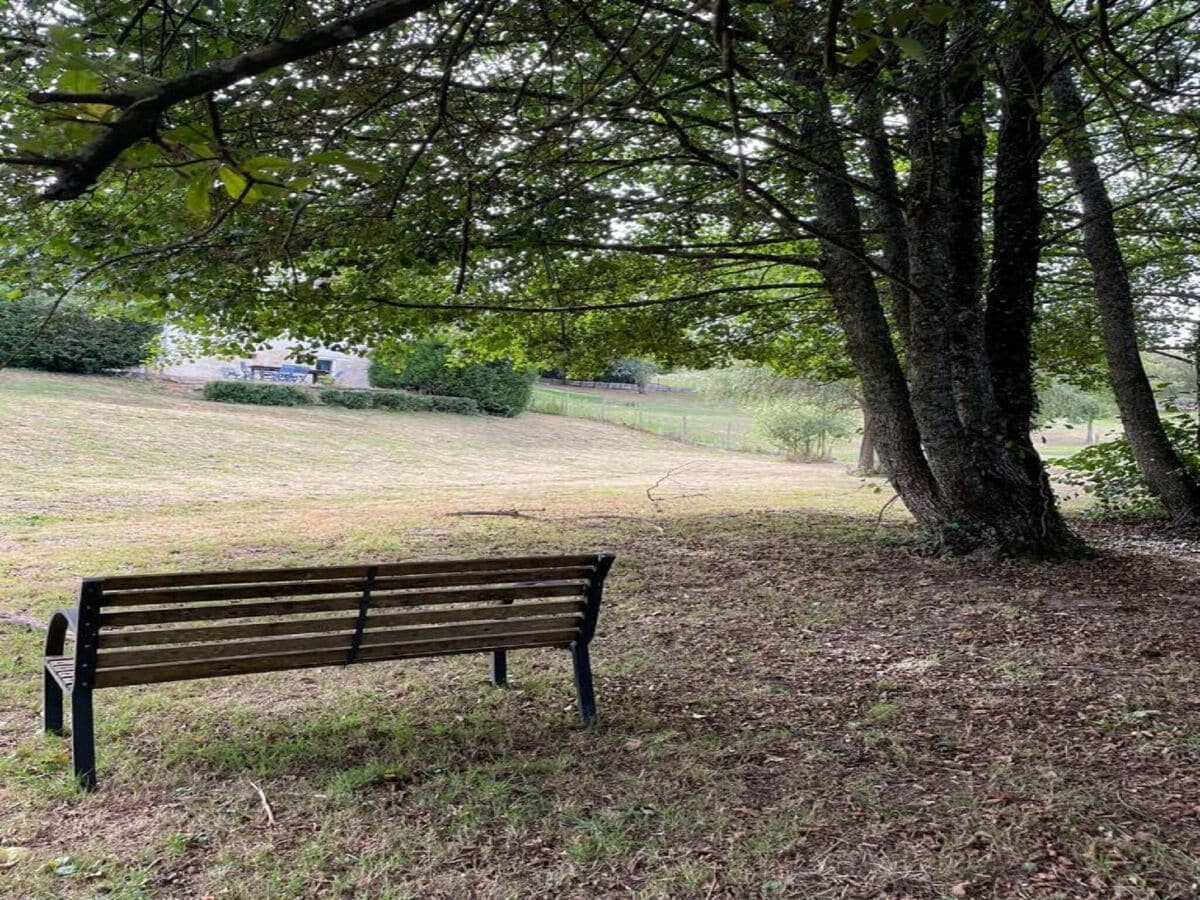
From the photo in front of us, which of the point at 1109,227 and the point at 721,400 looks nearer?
the point at 1109,227

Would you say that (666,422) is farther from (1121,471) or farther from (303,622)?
(303,622)

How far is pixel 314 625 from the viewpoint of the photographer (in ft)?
12.3

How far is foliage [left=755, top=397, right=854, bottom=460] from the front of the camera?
30344 millimetres

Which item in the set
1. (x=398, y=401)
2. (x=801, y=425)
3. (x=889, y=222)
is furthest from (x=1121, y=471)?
(x=398, y=401)

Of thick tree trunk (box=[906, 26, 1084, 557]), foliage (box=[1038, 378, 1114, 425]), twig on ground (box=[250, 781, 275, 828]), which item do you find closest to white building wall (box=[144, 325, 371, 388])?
foliage (box=[1038, 378, 1114, 425])

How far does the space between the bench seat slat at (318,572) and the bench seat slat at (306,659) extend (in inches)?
13.6

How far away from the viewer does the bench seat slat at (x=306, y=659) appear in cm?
353

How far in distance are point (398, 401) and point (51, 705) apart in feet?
98.6

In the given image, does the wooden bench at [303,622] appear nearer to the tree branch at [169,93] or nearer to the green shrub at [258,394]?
the tree branch at [169,93]

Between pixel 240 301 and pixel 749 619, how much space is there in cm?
486

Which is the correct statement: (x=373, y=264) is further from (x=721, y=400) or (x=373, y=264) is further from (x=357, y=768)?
(x=721, y=400)

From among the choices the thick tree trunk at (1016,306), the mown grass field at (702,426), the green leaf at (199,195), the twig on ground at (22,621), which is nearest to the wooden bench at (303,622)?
the twig on ground at (22,621)

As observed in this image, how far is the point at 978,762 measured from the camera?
3.61 meters

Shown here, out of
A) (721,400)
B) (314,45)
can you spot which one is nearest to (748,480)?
(721,400)
